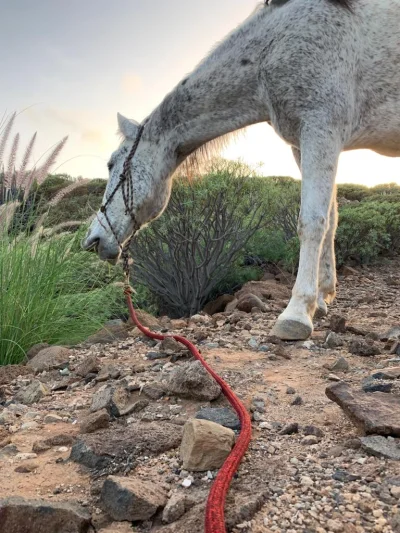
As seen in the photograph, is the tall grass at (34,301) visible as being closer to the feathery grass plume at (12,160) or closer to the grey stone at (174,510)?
the feathery grass plume at (12,160)

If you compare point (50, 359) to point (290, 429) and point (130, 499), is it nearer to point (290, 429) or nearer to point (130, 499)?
point (290, 429)

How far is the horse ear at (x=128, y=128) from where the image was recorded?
4793 mm

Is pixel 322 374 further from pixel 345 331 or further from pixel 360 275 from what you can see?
pixel 360 275

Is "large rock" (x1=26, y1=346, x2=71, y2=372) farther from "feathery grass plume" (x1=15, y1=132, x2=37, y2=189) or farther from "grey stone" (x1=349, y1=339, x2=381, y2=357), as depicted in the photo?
"grey stone" (x1=349, y1=339, x2=381, y2=357)

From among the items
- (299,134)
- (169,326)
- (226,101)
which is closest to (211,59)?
(226,101)

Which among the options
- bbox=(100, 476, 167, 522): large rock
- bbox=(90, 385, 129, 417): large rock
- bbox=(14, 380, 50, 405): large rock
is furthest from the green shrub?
bbox=(100, 476, 167, 522): large rock

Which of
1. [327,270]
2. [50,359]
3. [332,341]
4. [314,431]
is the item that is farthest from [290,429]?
[327,270]

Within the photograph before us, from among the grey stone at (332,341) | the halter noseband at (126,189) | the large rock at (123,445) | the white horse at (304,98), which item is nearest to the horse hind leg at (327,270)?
the white horse at (304,98)

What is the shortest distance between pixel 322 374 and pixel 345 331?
4.16ft

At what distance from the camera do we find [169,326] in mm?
4977

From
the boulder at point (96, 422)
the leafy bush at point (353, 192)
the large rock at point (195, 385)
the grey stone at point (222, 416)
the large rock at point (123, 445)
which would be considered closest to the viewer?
the large rock at point (123, 445)

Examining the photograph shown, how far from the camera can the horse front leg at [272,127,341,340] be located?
404 cm

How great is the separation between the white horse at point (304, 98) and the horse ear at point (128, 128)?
8.2 inches

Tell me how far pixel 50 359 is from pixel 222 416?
219 cm
